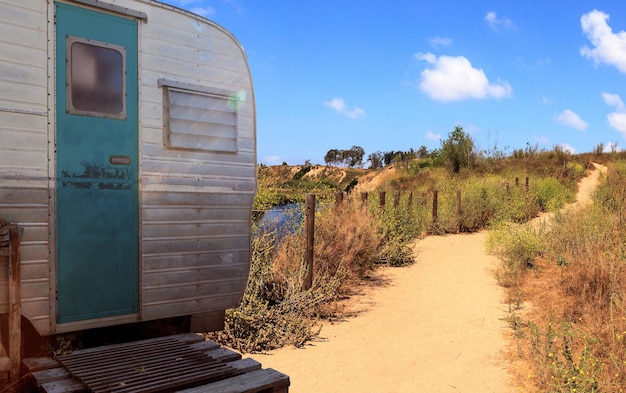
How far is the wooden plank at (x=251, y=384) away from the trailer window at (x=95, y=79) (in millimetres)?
2138

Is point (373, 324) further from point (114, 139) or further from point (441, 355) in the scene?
point (114, 139)

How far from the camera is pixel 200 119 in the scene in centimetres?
436

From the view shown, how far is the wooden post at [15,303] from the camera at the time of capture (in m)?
3.31

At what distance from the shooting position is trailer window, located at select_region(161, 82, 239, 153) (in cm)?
418

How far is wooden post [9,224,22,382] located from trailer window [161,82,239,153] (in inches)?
52.8

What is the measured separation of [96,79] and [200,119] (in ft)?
2.89

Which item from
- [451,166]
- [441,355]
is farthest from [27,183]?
[451,166]

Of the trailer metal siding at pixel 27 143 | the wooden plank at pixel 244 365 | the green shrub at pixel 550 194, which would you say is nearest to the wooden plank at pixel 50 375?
the trailer metal siding at pixel 27 143

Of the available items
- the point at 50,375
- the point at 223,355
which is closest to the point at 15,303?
the point at 50,375

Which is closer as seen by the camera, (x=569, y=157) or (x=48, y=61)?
(x=48, y=61)

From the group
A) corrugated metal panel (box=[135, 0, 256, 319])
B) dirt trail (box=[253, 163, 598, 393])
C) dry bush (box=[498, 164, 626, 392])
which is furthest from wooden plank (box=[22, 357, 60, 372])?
dry bush (box=[498, 164, 626, 392])

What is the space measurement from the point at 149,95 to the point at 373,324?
4.56m

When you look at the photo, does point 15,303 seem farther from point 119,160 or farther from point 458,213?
point 458,213

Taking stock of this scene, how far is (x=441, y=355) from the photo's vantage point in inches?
232
